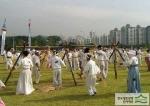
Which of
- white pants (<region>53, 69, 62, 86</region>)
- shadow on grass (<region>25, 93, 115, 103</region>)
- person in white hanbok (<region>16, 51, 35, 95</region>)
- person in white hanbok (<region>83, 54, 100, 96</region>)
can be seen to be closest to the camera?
shadow on grass (<region>25, 93, 115, 103</region>)

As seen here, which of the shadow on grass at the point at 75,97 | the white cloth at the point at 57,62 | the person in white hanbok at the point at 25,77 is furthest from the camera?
the white cloth at the point at 57,62

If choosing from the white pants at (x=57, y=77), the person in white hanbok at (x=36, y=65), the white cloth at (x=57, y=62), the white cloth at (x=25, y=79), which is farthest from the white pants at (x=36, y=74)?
the white cloth at (x=25, y=79)

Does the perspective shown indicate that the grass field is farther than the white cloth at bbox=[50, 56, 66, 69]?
No

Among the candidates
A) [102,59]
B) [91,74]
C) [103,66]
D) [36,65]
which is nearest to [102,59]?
[102,59]

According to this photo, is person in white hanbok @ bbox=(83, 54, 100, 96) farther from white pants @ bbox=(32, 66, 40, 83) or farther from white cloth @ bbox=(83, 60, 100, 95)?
white pants @ bbox=(32, 66, 40, 83)

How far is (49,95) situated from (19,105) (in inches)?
114

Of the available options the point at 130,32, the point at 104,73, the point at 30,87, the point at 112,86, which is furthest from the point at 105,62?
the point at 130,32

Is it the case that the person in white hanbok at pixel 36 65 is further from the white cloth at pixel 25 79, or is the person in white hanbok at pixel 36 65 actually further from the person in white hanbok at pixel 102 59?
the white cloth at pixel 25 79

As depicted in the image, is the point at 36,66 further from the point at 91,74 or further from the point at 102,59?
the point at 91,74

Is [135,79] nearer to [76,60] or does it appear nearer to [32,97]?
[32,97]

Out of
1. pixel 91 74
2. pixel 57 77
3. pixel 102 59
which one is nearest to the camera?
pixel 91 74

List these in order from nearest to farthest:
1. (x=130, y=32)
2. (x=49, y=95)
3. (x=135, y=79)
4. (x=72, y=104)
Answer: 1. (x=72, y=104)
2. (x=135, y=79)
3. (x=49, y=95)
4. (x=130, y=32)

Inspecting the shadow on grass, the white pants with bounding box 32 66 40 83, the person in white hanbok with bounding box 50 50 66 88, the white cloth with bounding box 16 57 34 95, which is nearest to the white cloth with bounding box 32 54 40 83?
the white pants with bounding box 32 66 40 83

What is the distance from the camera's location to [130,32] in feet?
573
